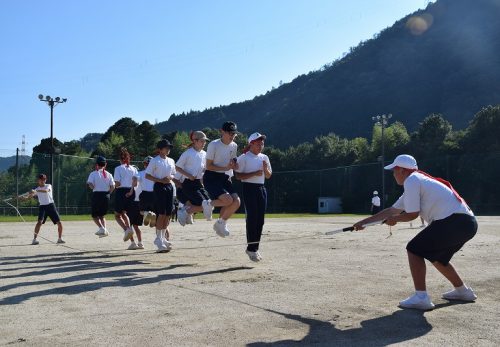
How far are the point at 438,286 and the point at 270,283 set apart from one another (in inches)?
77.1

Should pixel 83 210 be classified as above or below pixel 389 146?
below

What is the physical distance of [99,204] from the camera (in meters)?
13.1

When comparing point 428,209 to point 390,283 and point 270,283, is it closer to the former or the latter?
point 390,283

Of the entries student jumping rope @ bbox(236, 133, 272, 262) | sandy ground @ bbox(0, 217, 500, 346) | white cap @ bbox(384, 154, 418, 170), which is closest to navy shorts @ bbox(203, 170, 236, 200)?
student jumping rope @ bbox(236, 133, 272, 262)

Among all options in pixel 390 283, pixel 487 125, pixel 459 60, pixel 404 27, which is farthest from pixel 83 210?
pixel 404 27

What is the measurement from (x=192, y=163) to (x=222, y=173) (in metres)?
0.86

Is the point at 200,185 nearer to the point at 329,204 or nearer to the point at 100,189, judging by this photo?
the point at 100,189

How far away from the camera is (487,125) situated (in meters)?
66.6

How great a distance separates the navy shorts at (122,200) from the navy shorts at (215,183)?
129 inches

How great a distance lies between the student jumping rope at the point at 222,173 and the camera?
9.09 m

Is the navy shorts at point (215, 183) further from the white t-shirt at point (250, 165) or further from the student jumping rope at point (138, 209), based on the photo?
the student jumping rope at point (138, 209)

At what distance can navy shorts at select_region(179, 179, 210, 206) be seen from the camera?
32.3 feet

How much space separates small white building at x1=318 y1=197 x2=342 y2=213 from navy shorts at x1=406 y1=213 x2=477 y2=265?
56871mm

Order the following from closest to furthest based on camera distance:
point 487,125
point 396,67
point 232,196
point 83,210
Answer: point 232,196 → point 83,210 → point 487,125 → point 396,67
